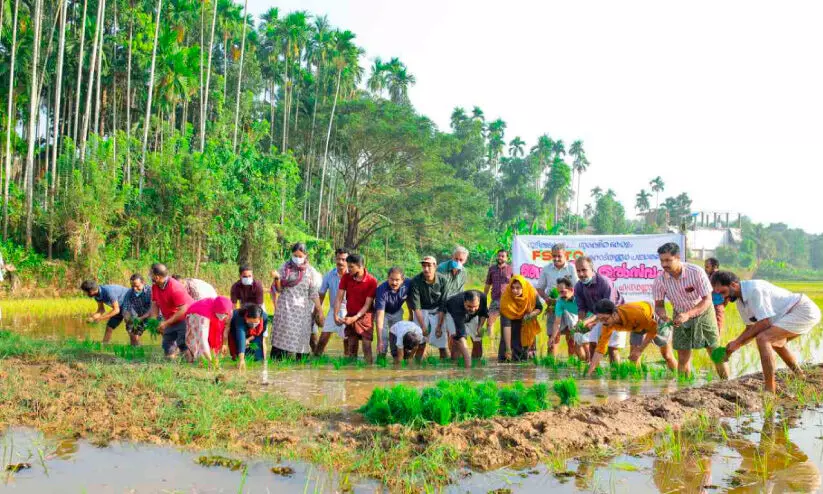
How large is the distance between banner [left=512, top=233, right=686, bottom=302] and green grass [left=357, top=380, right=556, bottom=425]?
630 cm

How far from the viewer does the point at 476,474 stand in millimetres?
4223

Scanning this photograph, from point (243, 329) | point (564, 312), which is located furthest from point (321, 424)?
point (564, 312)

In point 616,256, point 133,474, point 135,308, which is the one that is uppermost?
point 616,256

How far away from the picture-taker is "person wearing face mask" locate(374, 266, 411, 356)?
854 centimetres

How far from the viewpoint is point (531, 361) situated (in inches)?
348

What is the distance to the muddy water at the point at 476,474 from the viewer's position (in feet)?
13.0

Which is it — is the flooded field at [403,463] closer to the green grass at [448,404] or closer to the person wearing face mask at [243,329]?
the green grass at [448,404]

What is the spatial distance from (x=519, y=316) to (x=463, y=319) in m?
0.78

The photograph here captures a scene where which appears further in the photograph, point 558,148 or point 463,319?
point 558,148

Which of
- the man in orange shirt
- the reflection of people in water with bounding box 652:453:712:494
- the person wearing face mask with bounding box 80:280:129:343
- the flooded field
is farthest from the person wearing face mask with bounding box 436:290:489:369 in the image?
the person wearing face mask with bounding box 80:280:129:343

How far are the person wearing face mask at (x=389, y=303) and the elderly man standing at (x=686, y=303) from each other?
10.0 ft

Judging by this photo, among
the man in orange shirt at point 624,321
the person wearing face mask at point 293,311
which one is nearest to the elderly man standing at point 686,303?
the man in orange shirt at point 624,321

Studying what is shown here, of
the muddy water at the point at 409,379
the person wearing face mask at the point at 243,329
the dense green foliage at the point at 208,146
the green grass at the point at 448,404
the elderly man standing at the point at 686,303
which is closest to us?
the green grass at the point at 448,404

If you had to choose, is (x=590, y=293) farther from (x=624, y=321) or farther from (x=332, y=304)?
(x=332, y=304)
